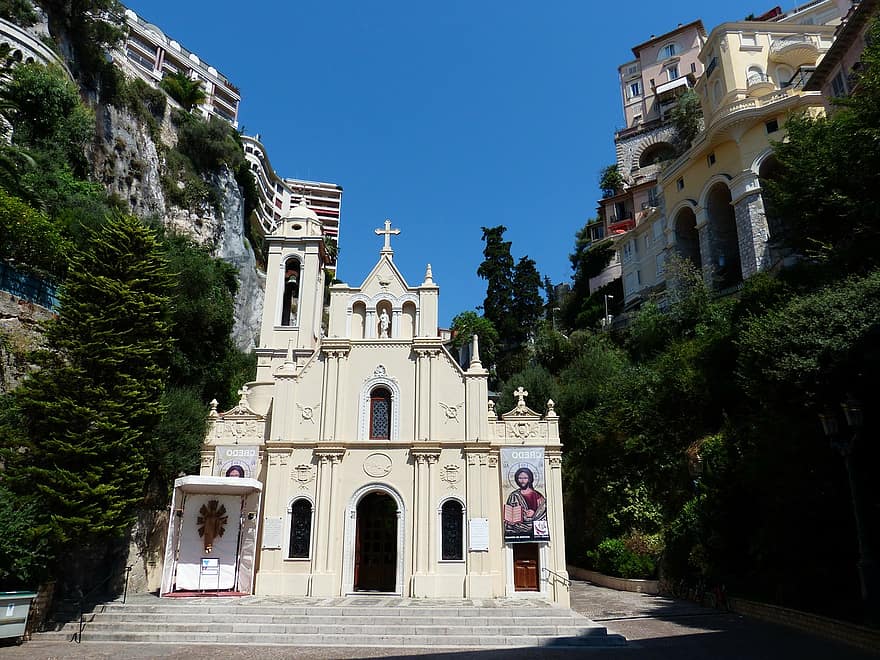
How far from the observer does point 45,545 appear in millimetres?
15930

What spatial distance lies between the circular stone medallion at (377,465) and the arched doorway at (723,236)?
28.7 metres


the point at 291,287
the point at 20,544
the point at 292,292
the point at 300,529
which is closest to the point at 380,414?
the point at 300,529

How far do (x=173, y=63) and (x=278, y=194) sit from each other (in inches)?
865

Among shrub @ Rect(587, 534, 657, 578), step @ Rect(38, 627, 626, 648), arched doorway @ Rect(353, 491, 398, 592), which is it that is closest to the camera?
step @ Rect(38, 627, 626, 648)

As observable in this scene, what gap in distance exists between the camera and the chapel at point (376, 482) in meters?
21.0

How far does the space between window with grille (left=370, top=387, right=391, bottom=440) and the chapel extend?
0.04 metres

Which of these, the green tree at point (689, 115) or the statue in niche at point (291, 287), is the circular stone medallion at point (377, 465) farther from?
the green tree at point (689, 115)

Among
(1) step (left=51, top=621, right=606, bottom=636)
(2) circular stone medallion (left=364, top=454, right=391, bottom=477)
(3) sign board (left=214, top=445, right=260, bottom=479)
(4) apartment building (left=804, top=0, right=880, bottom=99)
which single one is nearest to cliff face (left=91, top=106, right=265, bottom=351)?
(3) sign board (left=214, top=445, right=260, bottom=479)

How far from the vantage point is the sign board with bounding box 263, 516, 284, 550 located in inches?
844

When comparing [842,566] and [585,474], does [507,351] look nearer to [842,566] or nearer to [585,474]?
[585,474]

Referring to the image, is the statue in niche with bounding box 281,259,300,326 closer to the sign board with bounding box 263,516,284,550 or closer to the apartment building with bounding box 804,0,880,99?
the sign board with bounding box 263,516,284,550

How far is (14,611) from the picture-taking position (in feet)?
49.1

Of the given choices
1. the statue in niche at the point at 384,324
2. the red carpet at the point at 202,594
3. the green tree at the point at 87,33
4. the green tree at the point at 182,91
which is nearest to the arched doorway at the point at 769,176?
the statue in niche at the point at 384,324

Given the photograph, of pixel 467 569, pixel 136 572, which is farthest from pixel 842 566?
pixel 136 572
